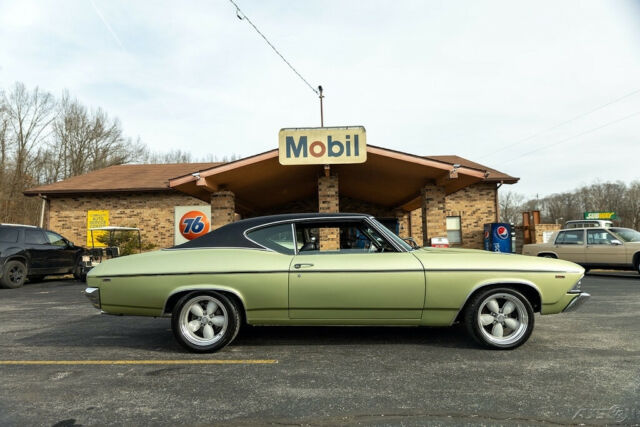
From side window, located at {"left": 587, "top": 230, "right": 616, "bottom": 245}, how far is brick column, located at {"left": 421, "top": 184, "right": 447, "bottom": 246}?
4.67 m

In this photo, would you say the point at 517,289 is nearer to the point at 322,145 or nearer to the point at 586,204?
the point at 322,145

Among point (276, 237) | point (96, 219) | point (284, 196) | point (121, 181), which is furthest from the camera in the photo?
point (121, 181)

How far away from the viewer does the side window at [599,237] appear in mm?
12266

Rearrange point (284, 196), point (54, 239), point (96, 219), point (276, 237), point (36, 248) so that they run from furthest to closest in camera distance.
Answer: point (96, 219) → point (284, 196) → point (54, 239) → point (36, 248) → point (276, 237)

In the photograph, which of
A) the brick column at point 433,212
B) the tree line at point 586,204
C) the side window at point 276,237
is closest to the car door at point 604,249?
the brick column at point 433,212

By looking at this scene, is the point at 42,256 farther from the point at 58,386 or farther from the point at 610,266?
the point at 610,266

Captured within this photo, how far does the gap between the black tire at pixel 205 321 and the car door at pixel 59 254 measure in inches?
416

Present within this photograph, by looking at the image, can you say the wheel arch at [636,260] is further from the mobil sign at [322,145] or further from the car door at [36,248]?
the car door at [36,248]

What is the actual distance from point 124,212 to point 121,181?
2.13 metres

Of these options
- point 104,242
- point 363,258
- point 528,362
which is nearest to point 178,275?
point 363,258

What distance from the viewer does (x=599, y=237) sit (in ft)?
40.7

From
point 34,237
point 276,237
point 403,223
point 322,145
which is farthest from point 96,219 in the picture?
point 276,237

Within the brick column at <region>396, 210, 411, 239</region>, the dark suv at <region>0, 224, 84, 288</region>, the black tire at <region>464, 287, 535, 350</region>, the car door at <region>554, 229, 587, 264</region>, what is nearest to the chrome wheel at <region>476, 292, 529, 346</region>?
the black tire at <region>464, 287, 535, 350</region>

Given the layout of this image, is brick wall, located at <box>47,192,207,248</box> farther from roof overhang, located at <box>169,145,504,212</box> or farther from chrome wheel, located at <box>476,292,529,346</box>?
chrome wheel, located at <box>476,292,529,346</box>
